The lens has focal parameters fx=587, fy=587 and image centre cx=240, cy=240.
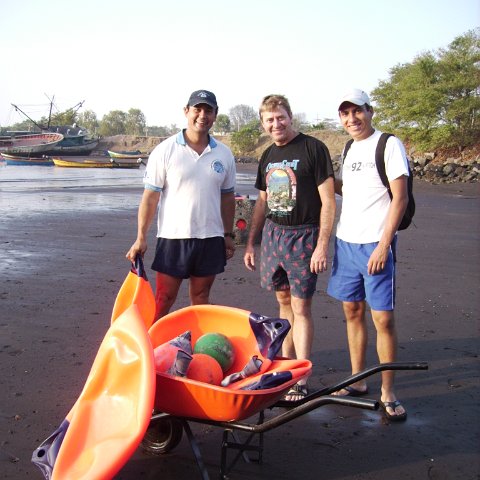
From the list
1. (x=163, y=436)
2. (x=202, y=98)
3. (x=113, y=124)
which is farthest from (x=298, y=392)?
(x=113, y=124)

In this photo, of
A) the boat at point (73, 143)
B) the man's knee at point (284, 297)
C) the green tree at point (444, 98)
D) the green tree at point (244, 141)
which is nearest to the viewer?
the man's knee at point (284, 297)

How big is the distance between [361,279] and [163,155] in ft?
5.34

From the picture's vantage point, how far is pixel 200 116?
4.11 m

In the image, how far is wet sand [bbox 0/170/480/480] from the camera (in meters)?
3.39

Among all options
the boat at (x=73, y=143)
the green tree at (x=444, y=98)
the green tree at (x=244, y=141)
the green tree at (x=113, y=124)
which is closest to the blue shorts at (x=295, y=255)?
the green tree at (x=444, y=98)

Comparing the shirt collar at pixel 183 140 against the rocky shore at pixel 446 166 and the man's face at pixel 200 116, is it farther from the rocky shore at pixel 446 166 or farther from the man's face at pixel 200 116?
the rocky shore at pixel 446 166

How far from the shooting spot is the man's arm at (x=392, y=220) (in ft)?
12.2

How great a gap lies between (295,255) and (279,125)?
912mm

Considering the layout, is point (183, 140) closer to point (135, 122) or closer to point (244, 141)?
point (244, 141)

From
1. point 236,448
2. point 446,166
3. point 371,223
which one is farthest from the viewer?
point 446,166

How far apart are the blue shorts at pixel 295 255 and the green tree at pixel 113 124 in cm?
14430

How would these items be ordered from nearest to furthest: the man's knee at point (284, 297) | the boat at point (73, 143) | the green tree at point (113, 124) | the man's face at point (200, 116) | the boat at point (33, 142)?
the man's face at point (200, 116) → the man's knee at point (284, 297) → the boat at point (33, 142) → the boat at point (73, 143) → the green tree at point (113, 124)

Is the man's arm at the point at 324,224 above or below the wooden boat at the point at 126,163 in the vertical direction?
above

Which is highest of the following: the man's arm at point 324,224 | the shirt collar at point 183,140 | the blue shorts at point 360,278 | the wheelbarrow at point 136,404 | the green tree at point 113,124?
the green tree at point 113,124
